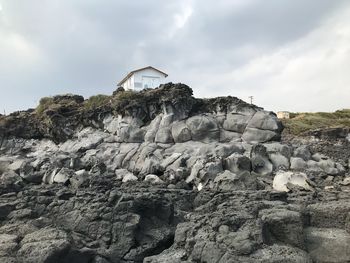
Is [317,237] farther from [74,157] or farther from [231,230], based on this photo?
[74,157]

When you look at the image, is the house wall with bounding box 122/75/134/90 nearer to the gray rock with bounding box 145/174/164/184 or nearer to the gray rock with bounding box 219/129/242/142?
the gray rock with bounding box 219/129/242/142

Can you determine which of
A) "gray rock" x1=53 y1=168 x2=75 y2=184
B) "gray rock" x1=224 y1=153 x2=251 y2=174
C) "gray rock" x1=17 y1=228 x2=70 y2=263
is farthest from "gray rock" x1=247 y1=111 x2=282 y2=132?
"gray rock" x1=17 y1=228 x2=70 y2=263

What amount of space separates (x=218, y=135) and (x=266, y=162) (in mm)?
6935

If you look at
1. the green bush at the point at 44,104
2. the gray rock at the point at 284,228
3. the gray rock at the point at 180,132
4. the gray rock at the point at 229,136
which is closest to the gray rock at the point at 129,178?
the gray rock at the point at 180,132

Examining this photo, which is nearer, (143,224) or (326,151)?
(143,224)

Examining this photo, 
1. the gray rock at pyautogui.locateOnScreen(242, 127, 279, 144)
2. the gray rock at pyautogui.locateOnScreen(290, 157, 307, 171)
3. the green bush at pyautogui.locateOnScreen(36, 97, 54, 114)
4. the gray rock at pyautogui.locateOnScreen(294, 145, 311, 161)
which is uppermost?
the green bush at pyautogui.locateOnScreen(36, 97, 54, 114)

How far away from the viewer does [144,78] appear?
73.1 metres

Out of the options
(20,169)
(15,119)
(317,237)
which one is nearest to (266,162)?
(20,169)

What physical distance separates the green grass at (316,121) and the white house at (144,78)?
74.9 ft

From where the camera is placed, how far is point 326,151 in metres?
50.5

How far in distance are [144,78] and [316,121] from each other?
35319mm

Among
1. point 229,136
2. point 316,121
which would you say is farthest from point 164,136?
point 316,121

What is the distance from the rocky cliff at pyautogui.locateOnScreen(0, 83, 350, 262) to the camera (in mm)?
14295

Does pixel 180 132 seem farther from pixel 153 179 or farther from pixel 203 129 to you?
pixel 153 179
